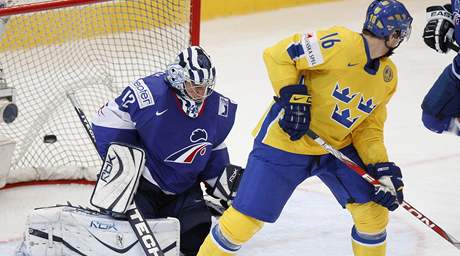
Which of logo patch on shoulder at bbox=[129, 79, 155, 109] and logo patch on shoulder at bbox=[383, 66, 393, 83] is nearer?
logo patch on shoulder at bbox=[383, 66, 393, 83]

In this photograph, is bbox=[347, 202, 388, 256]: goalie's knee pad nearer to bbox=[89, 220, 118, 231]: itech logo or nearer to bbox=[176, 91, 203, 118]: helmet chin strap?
bbox=[176, 91, 203, 118]: helmet chin strap

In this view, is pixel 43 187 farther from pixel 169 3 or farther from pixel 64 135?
pixel 169 3

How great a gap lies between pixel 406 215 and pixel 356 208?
36.1 inches

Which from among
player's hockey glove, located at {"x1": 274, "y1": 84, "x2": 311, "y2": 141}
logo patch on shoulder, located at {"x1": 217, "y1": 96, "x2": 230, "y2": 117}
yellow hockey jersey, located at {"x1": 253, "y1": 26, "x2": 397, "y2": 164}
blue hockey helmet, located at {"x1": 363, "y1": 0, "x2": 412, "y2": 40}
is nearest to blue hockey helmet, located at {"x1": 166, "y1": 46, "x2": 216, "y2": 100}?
logo patch on shoulder, located at {"x1": 217, "y1": 96, "x2": 230, "y2": 117}

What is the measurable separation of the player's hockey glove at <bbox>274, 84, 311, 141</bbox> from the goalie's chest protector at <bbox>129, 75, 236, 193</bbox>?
56cm

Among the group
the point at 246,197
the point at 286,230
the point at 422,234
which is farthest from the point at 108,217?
the point at 422,234

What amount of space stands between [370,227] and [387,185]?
0.49ft

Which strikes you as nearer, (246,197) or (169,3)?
(246,197)

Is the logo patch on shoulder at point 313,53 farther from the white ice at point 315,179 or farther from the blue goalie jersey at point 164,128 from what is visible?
the white ice at point 315,179

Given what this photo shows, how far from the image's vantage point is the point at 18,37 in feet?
14.2

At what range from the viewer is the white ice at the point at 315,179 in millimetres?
3705

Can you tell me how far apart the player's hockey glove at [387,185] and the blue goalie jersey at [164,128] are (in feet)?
2.11

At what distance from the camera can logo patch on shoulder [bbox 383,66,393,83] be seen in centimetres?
304

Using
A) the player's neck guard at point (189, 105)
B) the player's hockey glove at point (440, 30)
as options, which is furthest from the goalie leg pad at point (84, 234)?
the player's hockey glove at point (440, 30)
